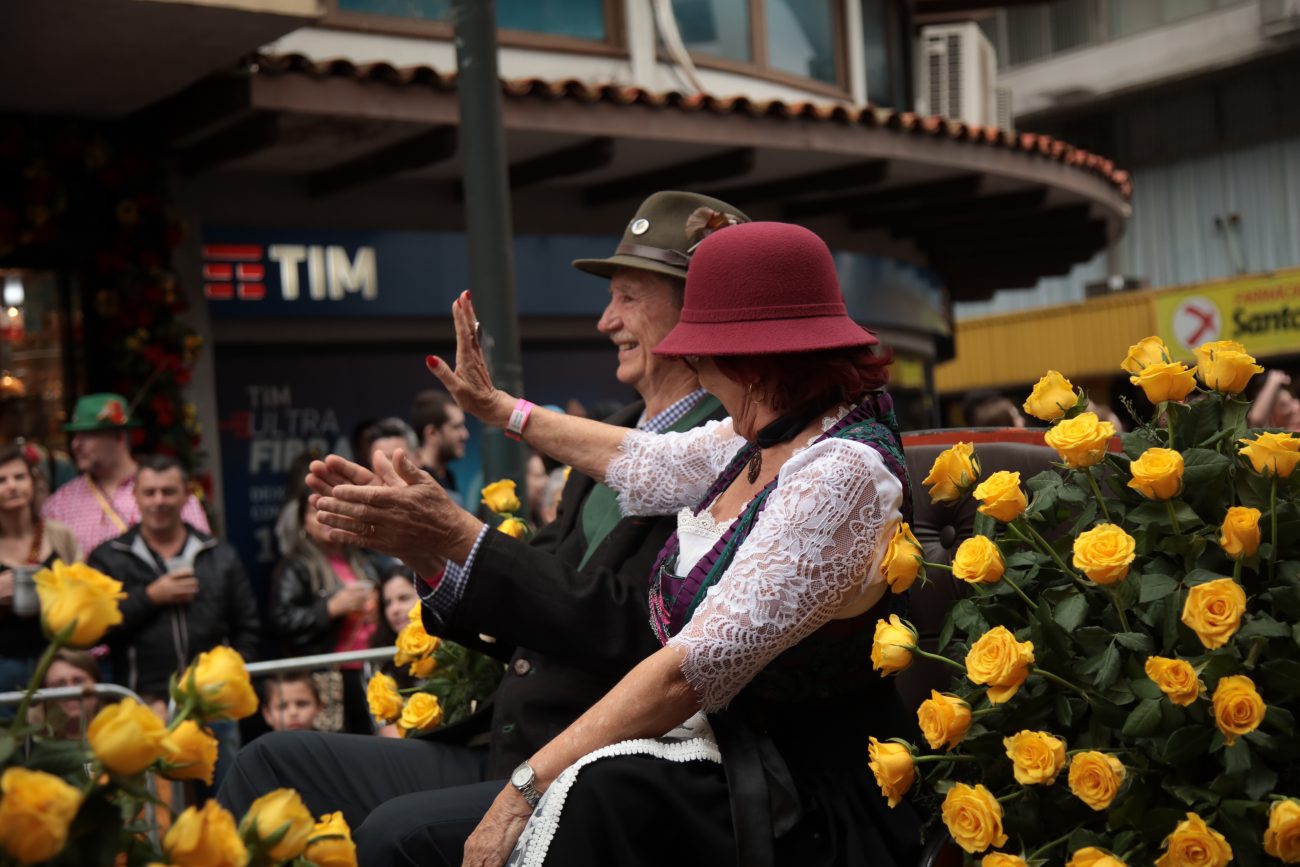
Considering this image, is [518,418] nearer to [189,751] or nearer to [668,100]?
[189,751]

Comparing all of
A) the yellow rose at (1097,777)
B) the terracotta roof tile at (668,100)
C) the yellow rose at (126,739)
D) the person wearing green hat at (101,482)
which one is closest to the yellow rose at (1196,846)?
the yellow rose at (1097,777)

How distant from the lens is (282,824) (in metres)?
1.76

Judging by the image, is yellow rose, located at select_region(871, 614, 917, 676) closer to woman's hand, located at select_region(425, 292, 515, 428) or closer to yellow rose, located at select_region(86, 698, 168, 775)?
yellow rose, located at select_region(86, 698, 168, 775)

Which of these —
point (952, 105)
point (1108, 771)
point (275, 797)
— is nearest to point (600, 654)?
point (1108, 771)

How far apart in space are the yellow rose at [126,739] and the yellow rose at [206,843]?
0.27ft

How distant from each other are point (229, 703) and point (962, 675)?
4.99ft

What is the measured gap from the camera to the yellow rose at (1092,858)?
7.82ft

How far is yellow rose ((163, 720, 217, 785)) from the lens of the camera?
1720 millimetres

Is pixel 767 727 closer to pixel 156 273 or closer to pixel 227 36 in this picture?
pixel 227 36

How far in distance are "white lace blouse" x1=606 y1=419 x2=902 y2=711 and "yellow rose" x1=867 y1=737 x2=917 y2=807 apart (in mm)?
229

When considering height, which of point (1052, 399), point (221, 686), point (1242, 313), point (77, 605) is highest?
point (1242, 313)

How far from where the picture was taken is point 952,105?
15.1 metres

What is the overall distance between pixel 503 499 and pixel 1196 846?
80.0 inches

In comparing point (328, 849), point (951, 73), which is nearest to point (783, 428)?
point (328, 849)
